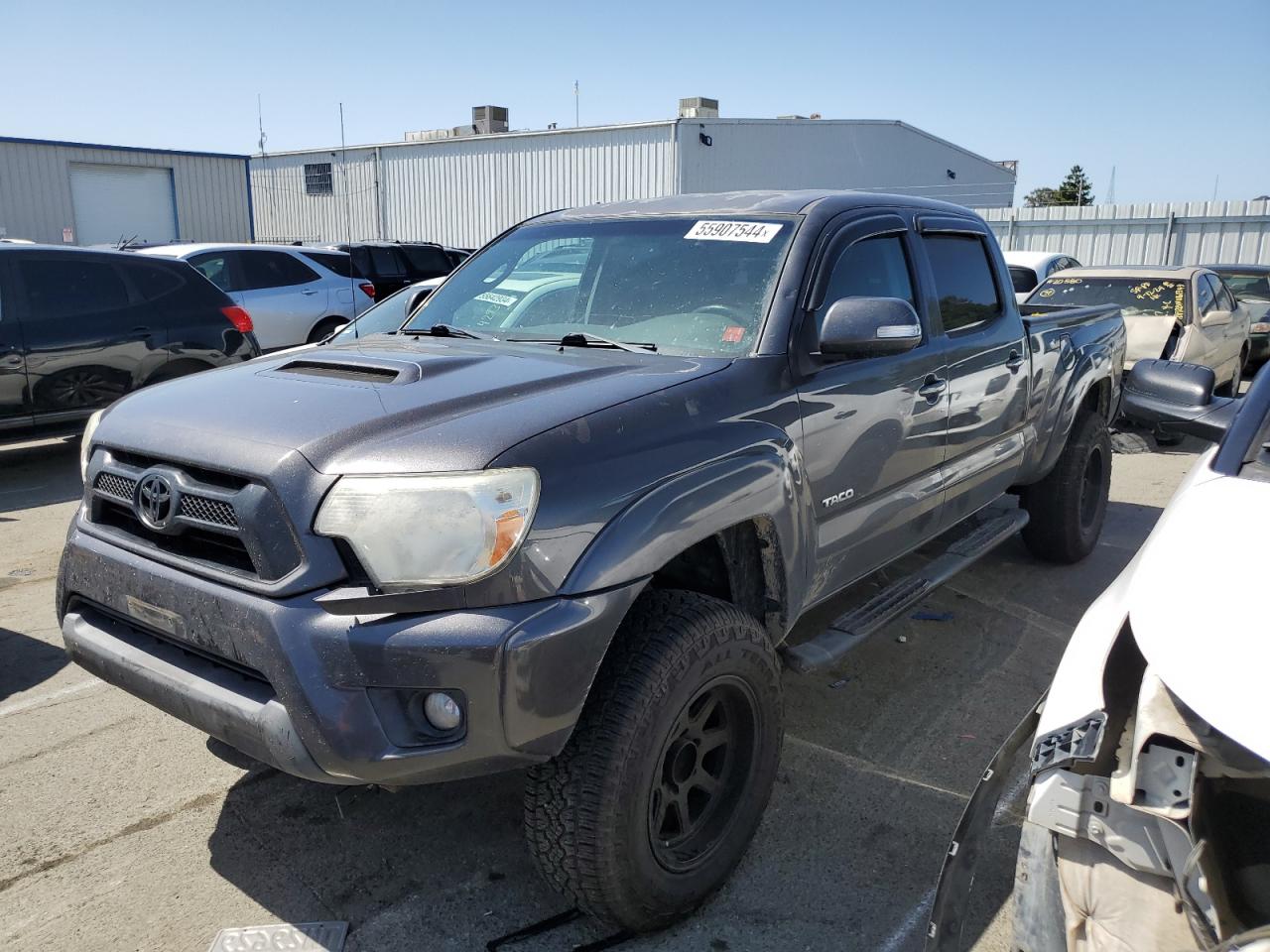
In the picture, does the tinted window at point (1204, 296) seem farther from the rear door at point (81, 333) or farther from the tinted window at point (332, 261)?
the rear door at point (81, 333)

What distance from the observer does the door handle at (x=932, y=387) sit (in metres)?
3.84

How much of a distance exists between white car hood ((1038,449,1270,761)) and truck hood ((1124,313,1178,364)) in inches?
373

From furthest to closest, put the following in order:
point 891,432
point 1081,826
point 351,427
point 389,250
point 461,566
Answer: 1. point 389,250
2. point 891,432
3. point 351,427
4. point 461,566
5. point 1081,826

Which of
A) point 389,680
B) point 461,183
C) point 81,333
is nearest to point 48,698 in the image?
point 389,680

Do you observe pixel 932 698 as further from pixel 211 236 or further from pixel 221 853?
pixel 211 236

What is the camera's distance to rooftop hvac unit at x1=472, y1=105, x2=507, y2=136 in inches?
1062

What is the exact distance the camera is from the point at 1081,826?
1.69 metres

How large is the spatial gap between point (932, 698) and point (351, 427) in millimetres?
2778

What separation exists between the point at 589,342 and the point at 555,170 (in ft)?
69.7

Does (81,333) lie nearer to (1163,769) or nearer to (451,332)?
(451,332)

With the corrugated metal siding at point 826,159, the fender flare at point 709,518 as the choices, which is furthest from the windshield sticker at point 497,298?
the corrugated metal siding at point 826,159

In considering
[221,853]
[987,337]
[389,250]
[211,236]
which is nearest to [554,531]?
[221,853]

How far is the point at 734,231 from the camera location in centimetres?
353

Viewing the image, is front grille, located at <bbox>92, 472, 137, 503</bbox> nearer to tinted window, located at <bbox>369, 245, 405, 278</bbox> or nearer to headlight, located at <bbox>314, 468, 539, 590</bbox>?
headlight, located at <bbox>314, 468, 539, 590</bbox>
